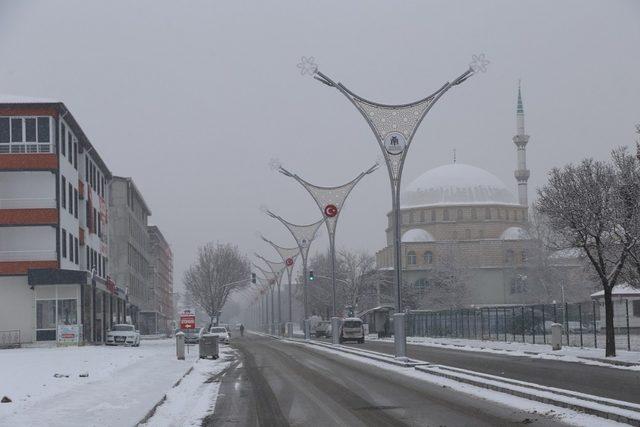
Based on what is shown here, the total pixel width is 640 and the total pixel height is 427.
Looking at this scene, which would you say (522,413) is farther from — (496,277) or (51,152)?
(496,277)

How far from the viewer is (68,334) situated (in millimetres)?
52500

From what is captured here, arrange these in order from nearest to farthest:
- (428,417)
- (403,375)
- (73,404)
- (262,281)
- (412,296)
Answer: (428,417) → (73,404) → (403,375) → (412,296) → (262,281)

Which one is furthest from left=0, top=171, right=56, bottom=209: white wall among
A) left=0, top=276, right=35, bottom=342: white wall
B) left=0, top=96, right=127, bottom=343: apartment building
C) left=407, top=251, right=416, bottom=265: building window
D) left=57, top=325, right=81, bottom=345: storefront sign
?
left=407, top=251, right=416, bottom=265: building window

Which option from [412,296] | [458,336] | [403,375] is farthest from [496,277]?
[403,375]

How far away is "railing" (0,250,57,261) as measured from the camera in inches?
2250

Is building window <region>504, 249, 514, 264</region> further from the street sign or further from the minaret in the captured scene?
the street sign

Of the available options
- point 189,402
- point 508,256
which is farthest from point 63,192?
point 508,256

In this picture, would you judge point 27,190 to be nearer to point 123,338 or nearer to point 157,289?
point 123,338

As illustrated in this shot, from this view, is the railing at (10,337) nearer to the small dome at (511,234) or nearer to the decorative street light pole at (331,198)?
the decorative street light pole at (331,198)

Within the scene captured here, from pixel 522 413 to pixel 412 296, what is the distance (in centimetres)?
10499

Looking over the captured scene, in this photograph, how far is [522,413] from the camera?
1452 centimetres

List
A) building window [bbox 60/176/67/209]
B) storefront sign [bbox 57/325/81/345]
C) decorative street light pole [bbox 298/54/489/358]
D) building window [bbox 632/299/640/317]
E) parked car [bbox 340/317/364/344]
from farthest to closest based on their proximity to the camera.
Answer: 1. building window [bbox 632/299/640/317]
2. parked car [bbox 340/317/364/344]
3. building window [bbox 60/176/67/209]
4. storefront sign [bbox 57/325/81/345]
5. decorative street light pole [bbox 298/54/489/358]

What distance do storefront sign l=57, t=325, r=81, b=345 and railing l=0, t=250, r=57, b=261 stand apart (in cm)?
655

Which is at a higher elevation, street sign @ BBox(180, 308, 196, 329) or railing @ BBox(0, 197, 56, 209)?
railing @ BBox(0, 197, 56, 209)
